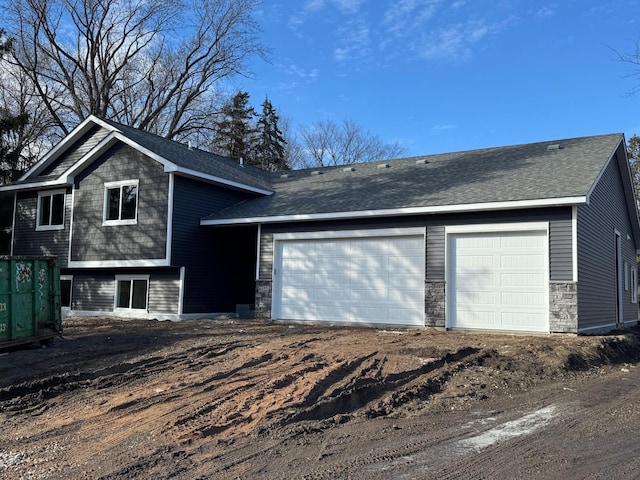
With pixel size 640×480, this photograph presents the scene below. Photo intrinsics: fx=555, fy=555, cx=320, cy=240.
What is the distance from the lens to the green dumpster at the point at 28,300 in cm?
975

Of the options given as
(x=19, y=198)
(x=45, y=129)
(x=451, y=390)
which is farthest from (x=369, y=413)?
(x=45, y=129)

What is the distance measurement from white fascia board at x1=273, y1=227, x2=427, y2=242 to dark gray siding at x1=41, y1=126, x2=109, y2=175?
817 centimetres

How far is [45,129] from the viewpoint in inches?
1190

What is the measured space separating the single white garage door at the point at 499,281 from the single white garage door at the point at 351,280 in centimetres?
88

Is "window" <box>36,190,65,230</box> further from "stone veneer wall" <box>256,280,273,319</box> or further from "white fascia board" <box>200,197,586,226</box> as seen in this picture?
"stone veneer wall" <box>256,280,273,319</box>

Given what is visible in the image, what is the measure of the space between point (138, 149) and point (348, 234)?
7.04 m

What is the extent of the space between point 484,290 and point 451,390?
552 cm

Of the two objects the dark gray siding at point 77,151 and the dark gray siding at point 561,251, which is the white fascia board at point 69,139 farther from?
the dark gray siding at point 561,251

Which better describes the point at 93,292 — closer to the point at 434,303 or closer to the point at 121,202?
the point at 121,202

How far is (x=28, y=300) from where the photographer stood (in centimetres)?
1025

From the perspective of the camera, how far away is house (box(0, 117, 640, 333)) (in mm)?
12062

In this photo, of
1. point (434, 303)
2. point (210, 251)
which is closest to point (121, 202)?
point (210, 251)

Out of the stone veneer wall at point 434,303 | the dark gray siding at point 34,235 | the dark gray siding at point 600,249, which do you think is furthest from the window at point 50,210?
the dark gray siding at point 600,249

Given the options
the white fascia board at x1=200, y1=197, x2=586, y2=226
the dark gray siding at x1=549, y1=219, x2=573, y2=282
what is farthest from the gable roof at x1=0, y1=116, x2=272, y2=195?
the dark gray siding at x1=549, y1=219, x2=573, y2=282
